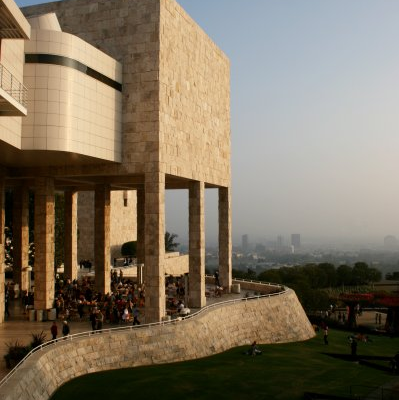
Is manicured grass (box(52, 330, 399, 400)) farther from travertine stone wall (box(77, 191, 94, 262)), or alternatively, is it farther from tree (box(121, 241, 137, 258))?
travertine stone wall (box(77, 191, 94, 262))

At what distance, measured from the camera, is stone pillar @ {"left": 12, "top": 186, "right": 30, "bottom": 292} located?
3909 cm

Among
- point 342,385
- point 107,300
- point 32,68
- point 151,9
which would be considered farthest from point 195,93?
point 342,385

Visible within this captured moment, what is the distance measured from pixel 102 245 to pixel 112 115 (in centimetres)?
1168

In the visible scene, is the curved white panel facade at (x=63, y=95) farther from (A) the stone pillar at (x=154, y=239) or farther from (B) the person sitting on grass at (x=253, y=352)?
(B) the person sitting on grass at (x=253, y=352)

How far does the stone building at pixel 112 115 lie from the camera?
2617 centimetres

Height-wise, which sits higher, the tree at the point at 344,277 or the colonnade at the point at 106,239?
the colonnade at the point at 106,239

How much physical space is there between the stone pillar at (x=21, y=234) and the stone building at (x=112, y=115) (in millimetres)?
572

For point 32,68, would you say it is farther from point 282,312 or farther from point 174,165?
point 282,312

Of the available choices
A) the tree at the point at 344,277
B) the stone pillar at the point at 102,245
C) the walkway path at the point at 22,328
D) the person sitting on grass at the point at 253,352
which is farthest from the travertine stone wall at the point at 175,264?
the tree at the point at 344,277

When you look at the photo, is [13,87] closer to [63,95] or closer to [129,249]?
[63,95]

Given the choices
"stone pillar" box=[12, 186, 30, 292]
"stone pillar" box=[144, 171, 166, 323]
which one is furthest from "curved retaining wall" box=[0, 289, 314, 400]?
"stone pillar" box=[12, 186, 30, 292]

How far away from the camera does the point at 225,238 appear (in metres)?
43.9

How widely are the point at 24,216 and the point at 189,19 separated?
19.0 metres

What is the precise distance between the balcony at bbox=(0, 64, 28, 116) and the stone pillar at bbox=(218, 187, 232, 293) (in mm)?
21478
